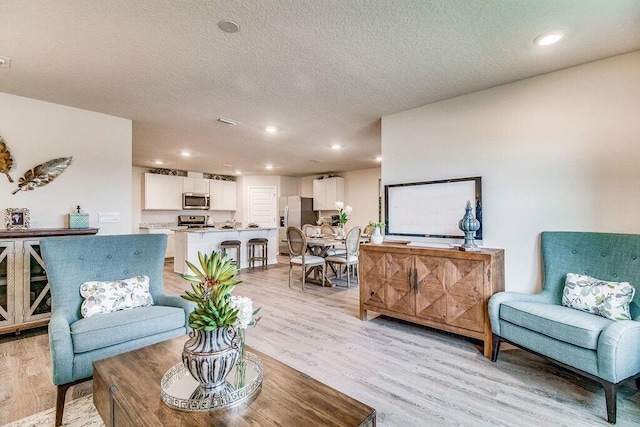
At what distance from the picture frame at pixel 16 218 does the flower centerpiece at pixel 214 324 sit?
10.7 feet

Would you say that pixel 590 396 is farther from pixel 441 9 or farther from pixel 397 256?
pixel 441 9

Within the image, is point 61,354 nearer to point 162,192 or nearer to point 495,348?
point 495,348

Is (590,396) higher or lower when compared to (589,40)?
lower

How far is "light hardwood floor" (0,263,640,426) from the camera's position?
6.12 ft

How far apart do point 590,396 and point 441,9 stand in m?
2.79

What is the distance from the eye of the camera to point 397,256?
3240 millimetres

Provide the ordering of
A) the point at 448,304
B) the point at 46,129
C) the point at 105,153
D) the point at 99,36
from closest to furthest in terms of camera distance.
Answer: the point at 99,36 < the point at 448,304 < the point at 46,129 < the point at 105,153

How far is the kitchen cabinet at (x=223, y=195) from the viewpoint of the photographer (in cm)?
906

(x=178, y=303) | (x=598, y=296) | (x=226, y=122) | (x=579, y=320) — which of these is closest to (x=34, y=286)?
(x=178, y=303)

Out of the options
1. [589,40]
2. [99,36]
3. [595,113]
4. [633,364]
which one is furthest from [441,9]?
[633,364]

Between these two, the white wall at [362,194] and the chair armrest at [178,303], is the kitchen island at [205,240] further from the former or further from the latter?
the chair armrest at [178,303]

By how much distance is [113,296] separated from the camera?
2305mm

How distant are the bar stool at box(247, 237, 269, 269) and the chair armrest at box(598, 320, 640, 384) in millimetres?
5867

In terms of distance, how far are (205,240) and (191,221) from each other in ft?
9.38
